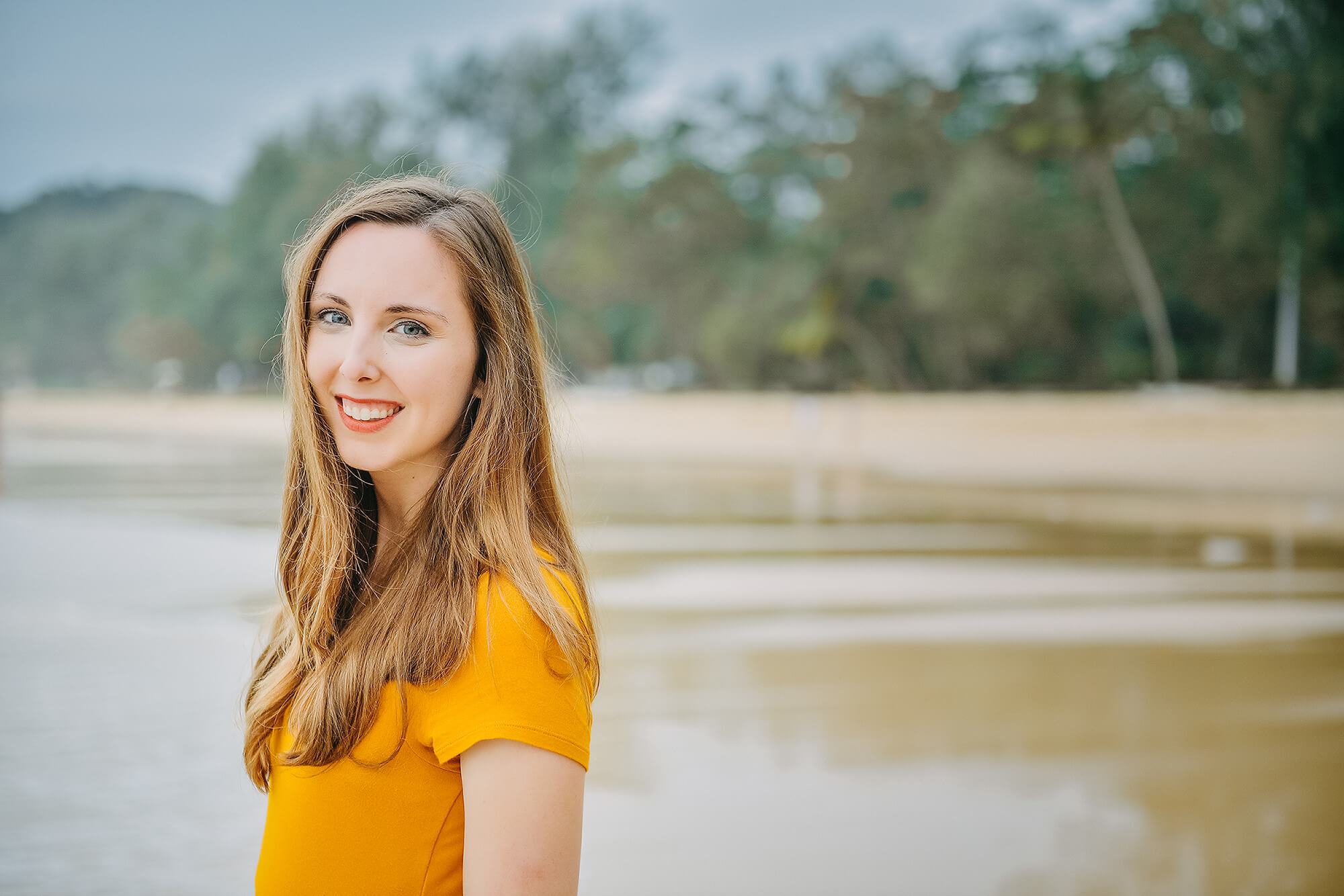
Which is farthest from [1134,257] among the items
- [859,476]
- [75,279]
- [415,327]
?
[75,279]

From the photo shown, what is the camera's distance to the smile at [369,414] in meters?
1.66

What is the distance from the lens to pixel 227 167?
90.6 m

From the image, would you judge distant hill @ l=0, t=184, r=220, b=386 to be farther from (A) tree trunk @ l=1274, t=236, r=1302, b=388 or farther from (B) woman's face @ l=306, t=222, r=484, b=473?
(B) woman's face @ l=306, t=222, r=484, b=473

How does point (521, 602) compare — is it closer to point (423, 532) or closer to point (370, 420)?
point (423, 532)

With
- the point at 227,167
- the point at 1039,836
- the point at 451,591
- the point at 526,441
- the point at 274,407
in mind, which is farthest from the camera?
the point at 227,167

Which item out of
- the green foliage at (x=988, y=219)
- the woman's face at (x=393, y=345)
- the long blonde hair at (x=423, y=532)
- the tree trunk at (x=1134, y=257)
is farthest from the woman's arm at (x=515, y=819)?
the tree trunk at (x=1134, y=257)

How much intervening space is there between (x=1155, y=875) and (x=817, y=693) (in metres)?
2.64

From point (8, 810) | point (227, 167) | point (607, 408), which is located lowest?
point (8, 810)

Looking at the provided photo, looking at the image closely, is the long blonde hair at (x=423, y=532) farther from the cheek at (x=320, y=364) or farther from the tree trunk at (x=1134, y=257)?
the tree trunk at (x=1134, y=257)

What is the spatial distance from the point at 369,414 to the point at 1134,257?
37987mm

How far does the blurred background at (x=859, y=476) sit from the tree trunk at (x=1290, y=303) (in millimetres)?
133

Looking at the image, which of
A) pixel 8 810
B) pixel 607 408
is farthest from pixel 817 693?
pixel 607 408

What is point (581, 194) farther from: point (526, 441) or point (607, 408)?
point (526, 441)

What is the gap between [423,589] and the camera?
5.19 ft
